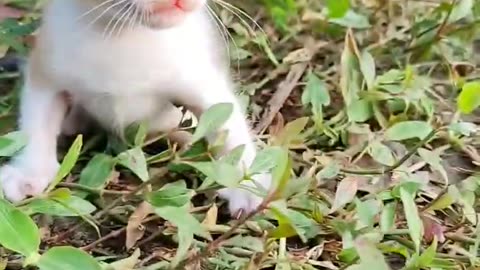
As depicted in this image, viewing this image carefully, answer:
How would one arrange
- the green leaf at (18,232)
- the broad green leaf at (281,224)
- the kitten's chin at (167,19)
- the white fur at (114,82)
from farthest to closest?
the white fur at (114,82) → the kitten's chin at (167,19) → the broad green leaf at (281,224) → the green leaf at (18,232)

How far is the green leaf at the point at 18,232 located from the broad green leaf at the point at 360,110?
57 centimetres

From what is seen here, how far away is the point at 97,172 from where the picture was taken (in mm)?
1131

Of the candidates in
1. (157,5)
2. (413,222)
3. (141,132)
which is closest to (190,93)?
(141,132)

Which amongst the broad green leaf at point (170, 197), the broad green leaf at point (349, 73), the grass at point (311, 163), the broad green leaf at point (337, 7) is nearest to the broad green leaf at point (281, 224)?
the grass at point (311, 163)

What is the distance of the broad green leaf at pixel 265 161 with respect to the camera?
42.2 inches

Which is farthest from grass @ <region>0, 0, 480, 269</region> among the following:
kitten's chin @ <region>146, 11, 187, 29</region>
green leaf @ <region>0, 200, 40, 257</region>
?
kitten's chin @ <region>146, 11, 187, 29</region>

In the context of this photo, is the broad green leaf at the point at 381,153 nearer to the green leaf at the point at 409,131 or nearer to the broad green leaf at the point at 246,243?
the green leaf at the point at 409,131

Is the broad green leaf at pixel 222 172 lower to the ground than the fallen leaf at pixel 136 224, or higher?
higher

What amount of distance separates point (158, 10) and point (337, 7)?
0.50 meters

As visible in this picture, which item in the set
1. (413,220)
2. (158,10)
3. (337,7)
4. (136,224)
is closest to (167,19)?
(158,10)

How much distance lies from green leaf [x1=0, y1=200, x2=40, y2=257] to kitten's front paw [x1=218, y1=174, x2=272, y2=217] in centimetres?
33

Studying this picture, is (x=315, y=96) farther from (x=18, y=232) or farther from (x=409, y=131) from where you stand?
(x=18, y=232)

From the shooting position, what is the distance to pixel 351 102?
4.43 ft

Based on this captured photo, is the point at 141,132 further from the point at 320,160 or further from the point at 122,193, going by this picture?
the point at 320,160
